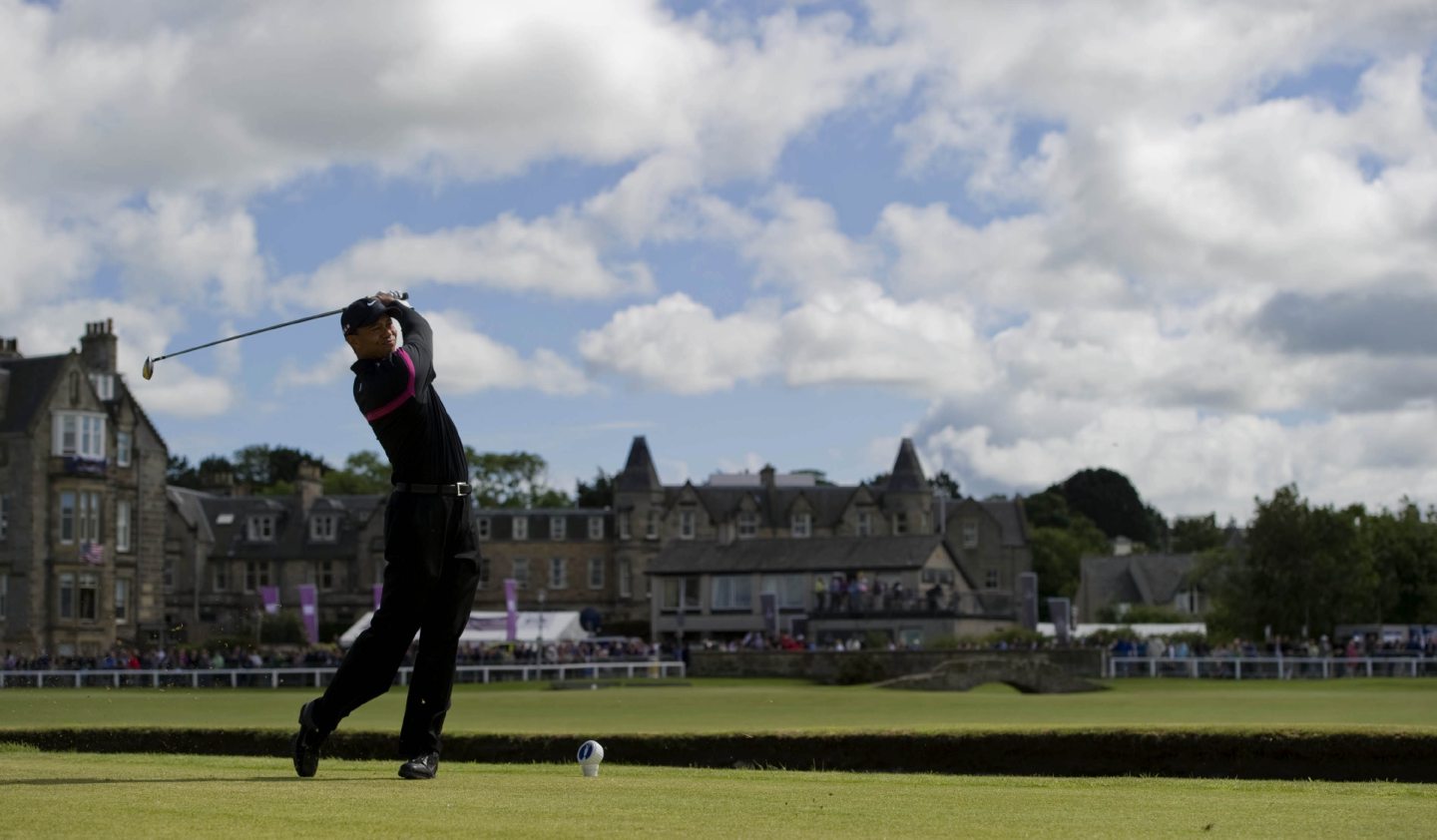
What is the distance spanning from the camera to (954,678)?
167 ft

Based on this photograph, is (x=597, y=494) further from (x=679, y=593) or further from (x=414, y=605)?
(x=414, y=605)

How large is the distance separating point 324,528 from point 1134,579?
58.6 m

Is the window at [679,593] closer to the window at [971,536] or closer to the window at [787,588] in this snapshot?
the window at [787,588]

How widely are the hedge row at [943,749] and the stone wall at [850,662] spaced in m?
41.6

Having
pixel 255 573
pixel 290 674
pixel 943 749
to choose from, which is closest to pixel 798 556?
pixel 255 573

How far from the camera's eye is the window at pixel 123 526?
7038cm

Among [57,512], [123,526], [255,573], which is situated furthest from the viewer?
[255,573]

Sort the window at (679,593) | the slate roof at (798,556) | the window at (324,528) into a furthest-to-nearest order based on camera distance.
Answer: the window at (324,528), the window at (679,593), the slate roof at (798,556)

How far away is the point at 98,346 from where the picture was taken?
7331cm

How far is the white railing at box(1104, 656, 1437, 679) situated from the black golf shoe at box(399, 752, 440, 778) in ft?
174

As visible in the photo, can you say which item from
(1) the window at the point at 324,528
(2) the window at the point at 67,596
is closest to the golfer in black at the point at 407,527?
(2) the window at the point at 67,596

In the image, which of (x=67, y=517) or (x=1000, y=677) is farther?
(x=67, y=517)

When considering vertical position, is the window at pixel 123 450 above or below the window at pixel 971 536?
above

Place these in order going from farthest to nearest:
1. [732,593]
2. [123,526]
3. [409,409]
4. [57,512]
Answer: [732,593] → [123,526] → [57,512] → [409,409]
